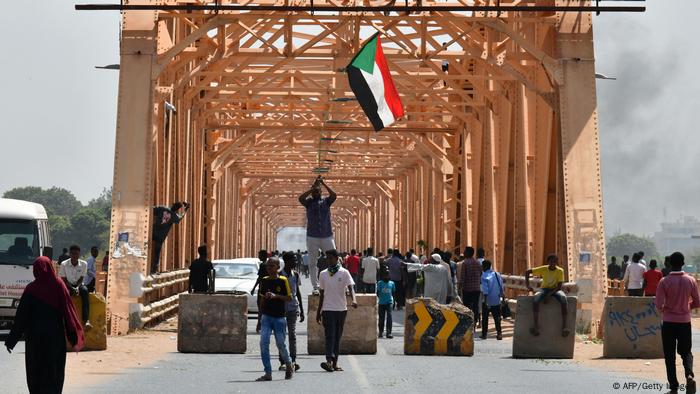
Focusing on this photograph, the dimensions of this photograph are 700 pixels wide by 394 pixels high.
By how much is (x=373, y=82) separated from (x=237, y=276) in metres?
8.91

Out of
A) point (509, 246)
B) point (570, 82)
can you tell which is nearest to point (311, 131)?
point (509, 246)

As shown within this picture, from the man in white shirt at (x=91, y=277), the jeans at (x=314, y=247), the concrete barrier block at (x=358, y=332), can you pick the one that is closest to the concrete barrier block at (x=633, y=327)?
the concrete barrier block at (x=358, y=332)

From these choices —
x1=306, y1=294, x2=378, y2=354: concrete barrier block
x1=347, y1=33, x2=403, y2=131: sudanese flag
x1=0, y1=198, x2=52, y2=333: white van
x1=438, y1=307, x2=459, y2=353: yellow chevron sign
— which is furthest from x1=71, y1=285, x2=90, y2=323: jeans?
x1=347, y1=33, x2=403, y2=131: sudanese flag

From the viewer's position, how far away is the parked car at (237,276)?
29.3 m

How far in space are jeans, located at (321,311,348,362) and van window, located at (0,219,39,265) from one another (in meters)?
7.56

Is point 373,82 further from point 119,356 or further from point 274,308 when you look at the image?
point 274,308

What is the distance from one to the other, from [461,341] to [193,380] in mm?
5530

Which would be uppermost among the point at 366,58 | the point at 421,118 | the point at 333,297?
the point at 421,118

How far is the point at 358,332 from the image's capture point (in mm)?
18844

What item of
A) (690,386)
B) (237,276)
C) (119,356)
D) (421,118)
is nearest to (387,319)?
(119,356)

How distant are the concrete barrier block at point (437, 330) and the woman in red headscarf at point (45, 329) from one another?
8.47m

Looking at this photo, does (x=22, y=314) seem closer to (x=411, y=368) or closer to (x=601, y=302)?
(x=411, y=368)

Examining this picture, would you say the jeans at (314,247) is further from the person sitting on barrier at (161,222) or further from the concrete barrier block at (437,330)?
the person sitting on barrier at (161,222)

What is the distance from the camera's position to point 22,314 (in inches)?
427
